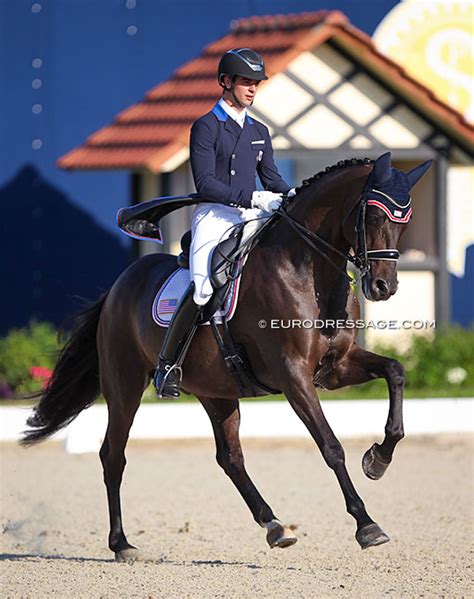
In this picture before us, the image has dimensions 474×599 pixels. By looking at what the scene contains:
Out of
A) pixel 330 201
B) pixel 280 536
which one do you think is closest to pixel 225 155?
pixel 330 201

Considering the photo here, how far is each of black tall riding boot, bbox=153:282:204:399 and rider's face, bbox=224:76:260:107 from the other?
3.28 ft

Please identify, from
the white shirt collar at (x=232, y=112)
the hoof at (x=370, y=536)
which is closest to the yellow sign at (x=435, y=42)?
the white shirt collar at (x=232, y=112)

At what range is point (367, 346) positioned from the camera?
14.7m

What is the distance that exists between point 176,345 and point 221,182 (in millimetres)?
898

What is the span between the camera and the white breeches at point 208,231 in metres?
6.37

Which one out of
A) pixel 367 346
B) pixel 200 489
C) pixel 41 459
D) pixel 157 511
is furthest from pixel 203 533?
pixel 367 346

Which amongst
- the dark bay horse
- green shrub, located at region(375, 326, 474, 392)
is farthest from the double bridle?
green shrub, located at region(375, 326, 474, 392)

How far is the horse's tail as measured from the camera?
25.3 ft

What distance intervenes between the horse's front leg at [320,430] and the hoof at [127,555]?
1.47 m

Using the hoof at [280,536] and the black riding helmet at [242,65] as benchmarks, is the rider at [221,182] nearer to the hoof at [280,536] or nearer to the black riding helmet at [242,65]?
the black riding helmet at [242,65]

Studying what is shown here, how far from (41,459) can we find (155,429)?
48.7 inches

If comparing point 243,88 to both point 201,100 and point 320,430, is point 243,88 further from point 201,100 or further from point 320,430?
point 201,100

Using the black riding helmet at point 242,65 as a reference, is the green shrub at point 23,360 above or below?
below

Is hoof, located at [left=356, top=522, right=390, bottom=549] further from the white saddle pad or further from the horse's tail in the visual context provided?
the horse's tail
